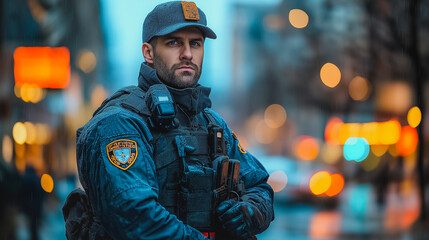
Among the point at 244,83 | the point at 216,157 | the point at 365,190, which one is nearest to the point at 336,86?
the point at 365,190

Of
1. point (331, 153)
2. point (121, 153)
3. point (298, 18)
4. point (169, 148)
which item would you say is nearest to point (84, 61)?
point (331, 153)

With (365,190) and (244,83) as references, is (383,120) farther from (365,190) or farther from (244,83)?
(244,83)

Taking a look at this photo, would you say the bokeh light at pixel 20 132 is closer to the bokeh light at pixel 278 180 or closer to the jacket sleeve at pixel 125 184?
the bokeh light at pixel 278 180

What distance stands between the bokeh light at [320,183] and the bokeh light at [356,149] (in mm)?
11736

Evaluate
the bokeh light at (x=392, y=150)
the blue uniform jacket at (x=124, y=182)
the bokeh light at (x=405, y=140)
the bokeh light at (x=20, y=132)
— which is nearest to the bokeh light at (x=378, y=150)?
the bokeh light at (x=392, y=150)

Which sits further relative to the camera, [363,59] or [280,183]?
[363,59]

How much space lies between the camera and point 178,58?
2830mm

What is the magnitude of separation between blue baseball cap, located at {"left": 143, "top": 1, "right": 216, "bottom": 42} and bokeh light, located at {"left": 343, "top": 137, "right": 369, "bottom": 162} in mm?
26355

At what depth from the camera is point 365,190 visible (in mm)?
23781

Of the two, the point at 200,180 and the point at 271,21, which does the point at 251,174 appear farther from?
the point at 271,21

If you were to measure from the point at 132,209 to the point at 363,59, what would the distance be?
2621cm

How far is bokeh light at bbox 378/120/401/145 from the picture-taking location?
83.2 ft

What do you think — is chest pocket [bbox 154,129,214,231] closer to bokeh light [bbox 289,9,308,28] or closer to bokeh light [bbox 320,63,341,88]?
bokeh light [bbox 320,63,341,88]

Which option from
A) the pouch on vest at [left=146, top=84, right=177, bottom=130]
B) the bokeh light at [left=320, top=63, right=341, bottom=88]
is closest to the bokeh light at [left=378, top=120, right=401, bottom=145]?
the bokeh light at [left=320, top=63, right=341, bottom=88]
